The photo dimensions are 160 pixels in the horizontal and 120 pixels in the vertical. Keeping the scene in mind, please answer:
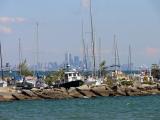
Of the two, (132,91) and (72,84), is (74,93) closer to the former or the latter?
(72,84)

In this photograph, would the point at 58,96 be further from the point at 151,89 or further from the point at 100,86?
the point at 151,89

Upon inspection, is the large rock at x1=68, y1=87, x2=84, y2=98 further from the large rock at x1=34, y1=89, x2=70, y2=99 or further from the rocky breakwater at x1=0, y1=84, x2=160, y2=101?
the large rock at x1=34, y1=89, x2=70, y2=99

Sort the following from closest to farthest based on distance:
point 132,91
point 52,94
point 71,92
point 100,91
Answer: point 52,94, point 71,92, point 100,91, point 132,91

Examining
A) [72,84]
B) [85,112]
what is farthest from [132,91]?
[85,112]

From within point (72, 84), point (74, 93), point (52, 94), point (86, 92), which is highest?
point (72, 84)

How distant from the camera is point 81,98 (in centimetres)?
8700

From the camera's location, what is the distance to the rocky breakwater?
285 feet

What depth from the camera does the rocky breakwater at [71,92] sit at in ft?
285

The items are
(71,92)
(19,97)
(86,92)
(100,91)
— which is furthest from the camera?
(100,91)

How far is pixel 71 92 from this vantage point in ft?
294

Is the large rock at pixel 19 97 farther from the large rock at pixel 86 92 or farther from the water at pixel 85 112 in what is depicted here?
the large rock at pixel 86 92

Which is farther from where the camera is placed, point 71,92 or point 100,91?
point 100,91

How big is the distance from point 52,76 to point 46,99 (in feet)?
86.0

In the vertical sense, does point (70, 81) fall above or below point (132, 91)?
above
